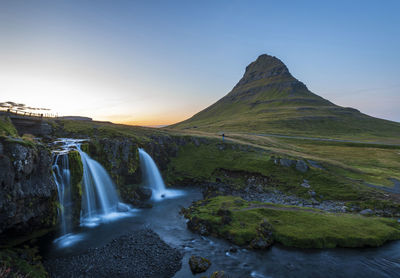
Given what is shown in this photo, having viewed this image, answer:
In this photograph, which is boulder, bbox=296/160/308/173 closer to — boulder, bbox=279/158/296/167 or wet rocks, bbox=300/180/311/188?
boulder, bbox=279/158/296/167

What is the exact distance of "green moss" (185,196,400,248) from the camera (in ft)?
82.1

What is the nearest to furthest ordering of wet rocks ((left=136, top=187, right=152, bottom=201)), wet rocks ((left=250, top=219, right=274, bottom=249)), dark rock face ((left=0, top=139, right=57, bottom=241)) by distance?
dark rock face ((left=0, top=139, right=57, bottom=241)), wet rocks ((left=250, top=219, right=274, bottom=249)), wet rocks ((left=136, top=187, right=152, bottom=201))

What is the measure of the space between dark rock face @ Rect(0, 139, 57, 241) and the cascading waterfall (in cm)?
247

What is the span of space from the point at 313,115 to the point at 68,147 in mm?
214637

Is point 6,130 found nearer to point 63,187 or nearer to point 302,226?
point 63,187

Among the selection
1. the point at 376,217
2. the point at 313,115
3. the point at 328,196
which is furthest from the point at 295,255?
the point at 313,115

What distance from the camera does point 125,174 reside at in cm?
4459

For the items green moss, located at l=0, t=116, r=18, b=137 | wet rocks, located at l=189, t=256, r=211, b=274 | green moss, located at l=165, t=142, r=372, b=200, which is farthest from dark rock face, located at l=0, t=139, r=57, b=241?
green moss, located at l=165, t=142, r=372, b=200

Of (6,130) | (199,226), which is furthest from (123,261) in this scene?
(6,130)

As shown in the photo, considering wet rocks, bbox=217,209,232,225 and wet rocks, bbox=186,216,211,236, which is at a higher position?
wet rocks, bbox=217,209,232,225

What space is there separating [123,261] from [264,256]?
15543 millimetres

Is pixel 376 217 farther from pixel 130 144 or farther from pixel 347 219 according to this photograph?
pixel 130 144

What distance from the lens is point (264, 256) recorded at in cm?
2306

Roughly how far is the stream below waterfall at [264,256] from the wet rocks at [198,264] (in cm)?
47
